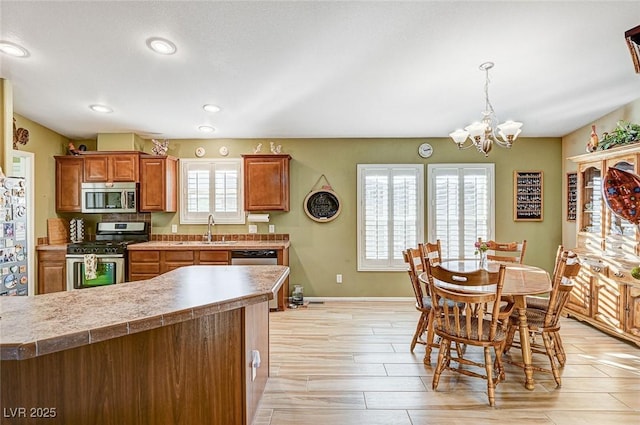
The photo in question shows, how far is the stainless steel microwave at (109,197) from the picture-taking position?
15.4 ft

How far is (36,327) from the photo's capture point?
1311 millimetres

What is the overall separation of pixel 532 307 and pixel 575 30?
7.92 feet

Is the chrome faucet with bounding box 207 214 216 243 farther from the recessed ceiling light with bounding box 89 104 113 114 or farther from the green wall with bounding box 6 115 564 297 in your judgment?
the recessed ceiling light with bounding box 89 104 113 114

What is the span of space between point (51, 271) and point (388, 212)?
4.92 meters

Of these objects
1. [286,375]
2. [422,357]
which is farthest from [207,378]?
[422,357]

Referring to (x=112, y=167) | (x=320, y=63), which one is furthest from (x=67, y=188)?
(x=320, y=63)

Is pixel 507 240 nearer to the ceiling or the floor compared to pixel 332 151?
nearer to the floor

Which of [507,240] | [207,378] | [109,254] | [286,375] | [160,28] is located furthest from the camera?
[507,240]

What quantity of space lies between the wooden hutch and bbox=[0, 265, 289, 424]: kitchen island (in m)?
3.82

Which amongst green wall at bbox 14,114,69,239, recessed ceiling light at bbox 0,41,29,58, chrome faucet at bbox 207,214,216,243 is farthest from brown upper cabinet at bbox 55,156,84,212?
recessed ceiling light at bbox 0,41,29,58

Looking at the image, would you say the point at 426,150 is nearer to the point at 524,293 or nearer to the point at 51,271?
the point at 524,293

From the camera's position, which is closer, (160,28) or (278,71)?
(160,28)

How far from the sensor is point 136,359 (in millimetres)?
1654

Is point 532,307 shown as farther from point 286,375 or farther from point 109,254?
point 109,254
